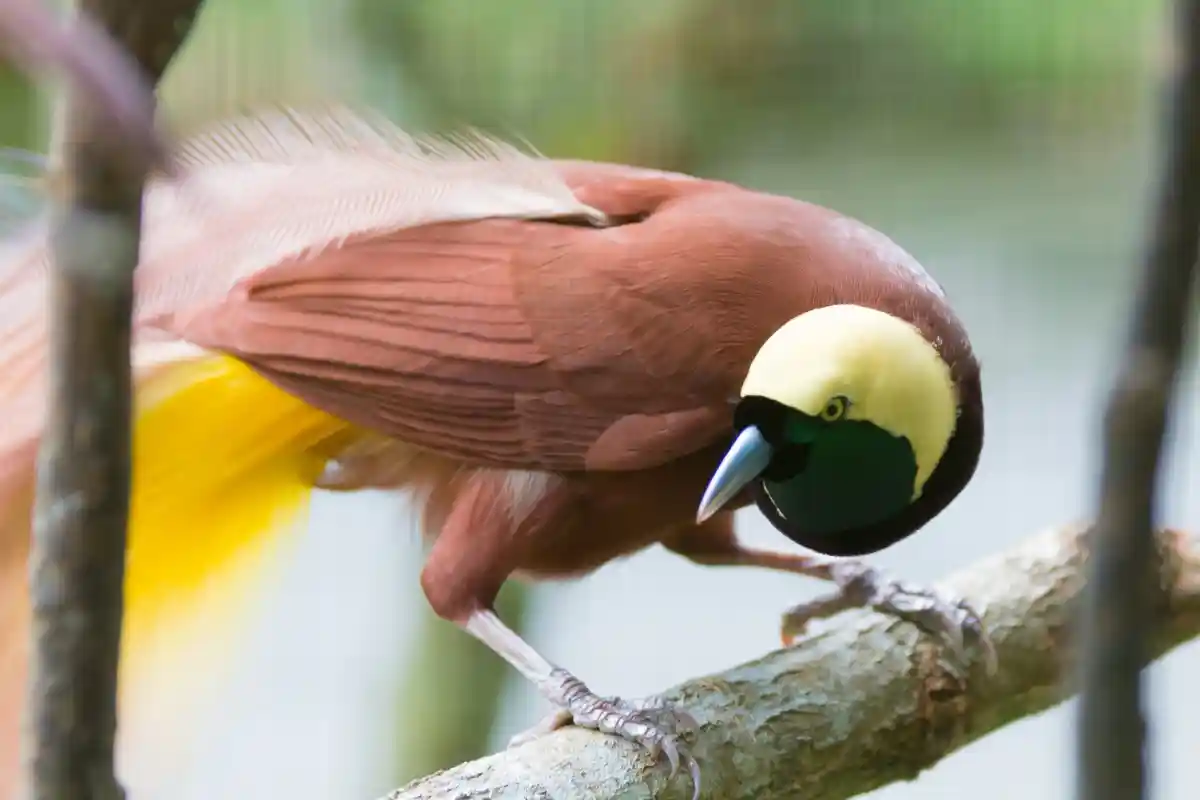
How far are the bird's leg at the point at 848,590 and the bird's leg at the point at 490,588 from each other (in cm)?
21

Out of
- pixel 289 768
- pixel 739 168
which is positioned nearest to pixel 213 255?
pixel 739 168

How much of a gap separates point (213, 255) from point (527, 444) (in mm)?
234

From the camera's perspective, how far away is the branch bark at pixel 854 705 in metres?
0.78

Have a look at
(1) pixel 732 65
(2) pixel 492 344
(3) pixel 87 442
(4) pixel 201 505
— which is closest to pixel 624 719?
(2) pixel 492 344

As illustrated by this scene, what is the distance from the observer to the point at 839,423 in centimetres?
82

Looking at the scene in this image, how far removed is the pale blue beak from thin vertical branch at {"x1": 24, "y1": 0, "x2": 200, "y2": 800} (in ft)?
1.83

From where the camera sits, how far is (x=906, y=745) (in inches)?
38.5

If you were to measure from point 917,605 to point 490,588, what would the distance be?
357 mm

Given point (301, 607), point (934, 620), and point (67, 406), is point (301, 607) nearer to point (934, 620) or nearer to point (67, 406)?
point (934, 620)

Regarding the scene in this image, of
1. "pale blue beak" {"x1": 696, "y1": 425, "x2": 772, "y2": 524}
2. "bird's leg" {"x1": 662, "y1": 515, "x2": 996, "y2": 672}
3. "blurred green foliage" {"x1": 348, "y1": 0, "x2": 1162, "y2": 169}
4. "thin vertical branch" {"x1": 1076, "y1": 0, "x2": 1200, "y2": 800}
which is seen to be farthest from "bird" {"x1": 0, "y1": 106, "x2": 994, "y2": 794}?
"thin vertical branch" {"x1": 1076, "y1": 0, "x2": 1200, "y2": 800}

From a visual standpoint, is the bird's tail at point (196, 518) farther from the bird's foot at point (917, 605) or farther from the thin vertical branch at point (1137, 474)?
the thin vertical branch at point (1137, 474)

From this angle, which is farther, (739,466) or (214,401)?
(214,401)

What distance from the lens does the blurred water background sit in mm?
1236

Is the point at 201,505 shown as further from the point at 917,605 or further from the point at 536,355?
the point at 917,605
